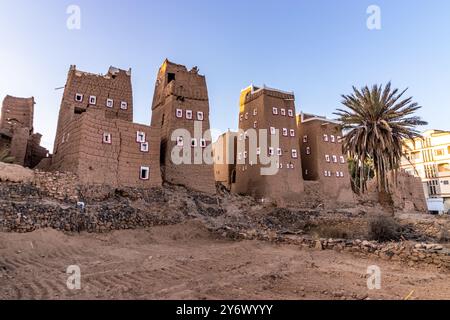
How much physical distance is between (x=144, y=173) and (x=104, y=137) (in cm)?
443

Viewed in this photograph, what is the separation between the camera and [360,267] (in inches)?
460

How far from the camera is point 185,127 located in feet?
101

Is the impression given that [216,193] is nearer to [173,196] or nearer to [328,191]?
A: [173,196]

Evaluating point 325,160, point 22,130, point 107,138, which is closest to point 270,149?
point 325,160

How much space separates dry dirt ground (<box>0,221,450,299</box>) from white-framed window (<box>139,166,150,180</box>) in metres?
8.55

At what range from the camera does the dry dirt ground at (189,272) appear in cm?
828

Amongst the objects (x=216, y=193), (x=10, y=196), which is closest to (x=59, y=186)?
(x=10, y=196)

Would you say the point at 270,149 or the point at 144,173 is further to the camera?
the point at 270,149

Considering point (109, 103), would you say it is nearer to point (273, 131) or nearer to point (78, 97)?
point (78, 97)

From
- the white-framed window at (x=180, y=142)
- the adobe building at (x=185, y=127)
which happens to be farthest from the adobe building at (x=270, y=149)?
the white-framed window at (x=180, y=142)

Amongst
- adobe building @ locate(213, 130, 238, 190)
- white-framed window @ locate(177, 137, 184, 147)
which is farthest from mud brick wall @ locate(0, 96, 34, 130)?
adobe building @ locate(213, 130, 238, 190)

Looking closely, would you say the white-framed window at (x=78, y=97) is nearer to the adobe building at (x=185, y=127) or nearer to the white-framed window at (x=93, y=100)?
the white-framed window at (x=93, y=100)

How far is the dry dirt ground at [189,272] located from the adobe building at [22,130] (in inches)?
608

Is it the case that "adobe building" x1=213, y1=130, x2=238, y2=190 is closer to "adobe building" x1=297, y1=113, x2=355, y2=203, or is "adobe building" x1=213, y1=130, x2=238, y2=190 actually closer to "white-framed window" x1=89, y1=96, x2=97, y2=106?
"adobe building" x1=297, y1=113, x2=355, y2=203
